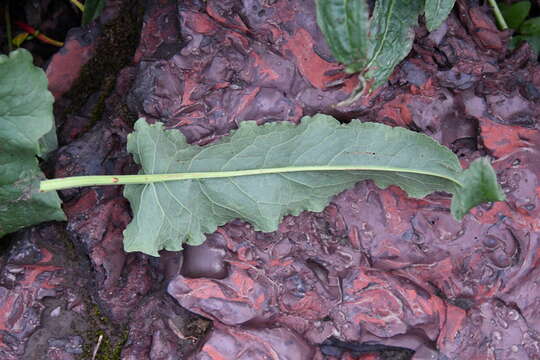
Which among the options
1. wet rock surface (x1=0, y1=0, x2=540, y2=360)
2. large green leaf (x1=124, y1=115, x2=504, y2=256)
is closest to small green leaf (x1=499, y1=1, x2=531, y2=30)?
wet rock surface (x1=0, y1=0, x2=540, y2=360)

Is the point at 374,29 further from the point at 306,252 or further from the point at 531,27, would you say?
the point at 531,27

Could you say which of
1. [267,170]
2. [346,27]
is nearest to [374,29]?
[346,27]

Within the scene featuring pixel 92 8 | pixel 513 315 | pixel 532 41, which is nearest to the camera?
pixel 513 315

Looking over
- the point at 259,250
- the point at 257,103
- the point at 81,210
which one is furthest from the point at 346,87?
the point at 81,210

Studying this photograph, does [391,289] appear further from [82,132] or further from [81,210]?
[82,132]

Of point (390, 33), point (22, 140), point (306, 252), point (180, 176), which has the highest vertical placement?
point (390, 33)

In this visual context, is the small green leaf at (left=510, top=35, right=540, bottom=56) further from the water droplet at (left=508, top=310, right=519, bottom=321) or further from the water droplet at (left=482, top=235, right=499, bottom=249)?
the water droplet at (left=508, top=310, right=519, bottom=321)

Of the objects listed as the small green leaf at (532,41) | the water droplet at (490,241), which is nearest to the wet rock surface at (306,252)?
the water droplet at (490,241)
